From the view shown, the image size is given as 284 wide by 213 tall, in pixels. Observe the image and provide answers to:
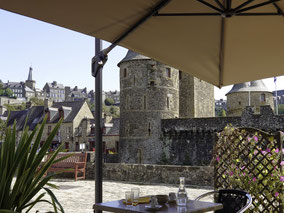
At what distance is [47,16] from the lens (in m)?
2.93

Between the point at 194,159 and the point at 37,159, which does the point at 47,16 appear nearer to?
the point at 37,159

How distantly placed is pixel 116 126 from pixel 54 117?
8.50 m

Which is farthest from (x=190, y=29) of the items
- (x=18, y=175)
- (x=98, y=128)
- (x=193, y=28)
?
(x=18, y=175)

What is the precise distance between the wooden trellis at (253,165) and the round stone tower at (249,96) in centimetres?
3236

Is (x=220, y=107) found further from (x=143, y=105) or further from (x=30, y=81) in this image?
(x=143, y=105)

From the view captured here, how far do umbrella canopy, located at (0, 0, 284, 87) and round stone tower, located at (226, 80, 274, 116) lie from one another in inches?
1311

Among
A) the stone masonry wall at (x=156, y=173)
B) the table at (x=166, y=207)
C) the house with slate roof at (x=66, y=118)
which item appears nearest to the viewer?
the table at (x=166, y=207)

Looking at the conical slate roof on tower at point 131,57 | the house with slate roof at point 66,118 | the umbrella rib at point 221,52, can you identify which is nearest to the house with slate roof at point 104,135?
the house with slate roof at point 66,118

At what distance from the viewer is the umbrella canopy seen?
2.92m

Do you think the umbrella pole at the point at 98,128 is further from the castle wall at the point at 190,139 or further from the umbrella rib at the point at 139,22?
the castle wall at the point at 190,139

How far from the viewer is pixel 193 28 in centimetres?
351

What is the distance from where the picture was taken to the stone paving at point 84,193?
24.1 ft

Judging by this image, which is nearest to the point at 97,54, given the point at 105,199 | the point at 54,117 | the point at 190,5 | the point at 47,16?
the point at 47,16

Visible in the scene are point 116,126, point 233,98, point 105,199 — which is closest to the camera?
point 105,199
